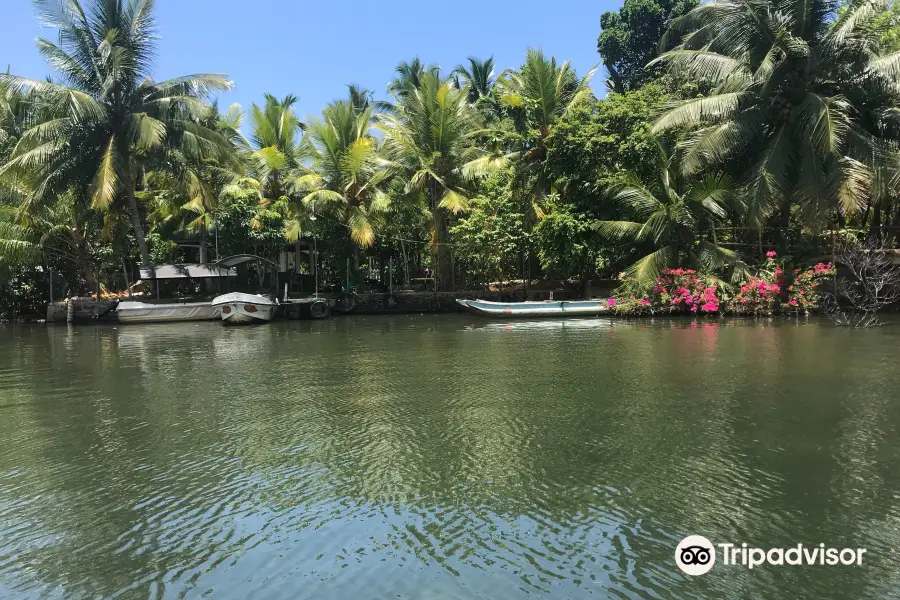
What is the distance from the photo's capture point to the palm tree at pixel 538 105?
86.1 feet

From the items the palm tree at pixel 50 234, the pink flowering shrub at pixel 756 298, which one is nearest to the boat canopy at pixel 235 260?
the palm tree at pixel 50 234

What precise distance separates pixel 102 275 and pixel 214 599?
1239 inches

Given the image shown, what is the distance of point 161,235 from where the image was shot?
30.0 m

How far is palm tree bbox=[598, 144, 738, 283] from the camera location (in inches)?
846

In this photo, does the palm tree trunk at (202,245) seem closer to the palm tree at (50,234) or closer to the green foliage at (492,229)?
the palm tree at (50,234)

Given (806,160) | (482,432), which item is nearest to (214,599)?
(482,432)

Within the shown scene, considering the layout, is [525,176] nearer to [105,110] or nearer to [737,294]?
[737,294]

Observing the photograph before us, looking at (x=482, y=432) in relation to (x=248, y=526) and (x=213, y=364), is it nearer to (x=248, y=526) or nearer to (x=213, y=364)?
(x=248, y=526)

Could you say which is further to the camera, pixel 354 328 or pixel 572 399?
pixel 354 328

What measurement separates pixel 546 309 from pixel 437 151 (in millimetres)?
8733

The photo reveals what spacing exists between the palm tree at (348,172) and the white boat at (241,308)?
5.20 m

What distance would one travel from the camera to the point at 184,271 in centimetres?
2552

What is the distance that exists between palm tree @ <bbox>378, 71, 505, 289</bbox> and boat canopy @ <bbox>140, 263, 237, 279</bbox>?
8287mm

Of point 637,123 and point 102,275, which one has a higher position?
point 637,123
